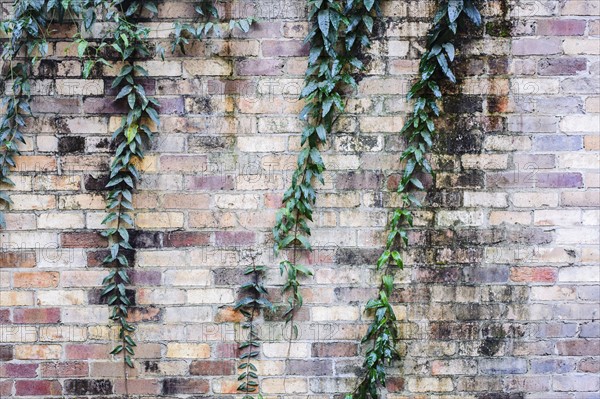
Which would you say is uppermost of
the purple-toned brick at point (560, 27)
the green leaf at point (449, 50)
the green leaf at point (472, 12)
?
the green leaf at point (472, 12)

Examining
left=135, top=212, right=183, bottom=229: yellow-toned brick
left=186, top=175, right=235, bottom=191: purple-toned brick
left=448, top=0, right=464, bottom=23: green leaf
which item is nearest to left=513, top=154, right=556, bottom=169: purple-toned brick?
left=448, top=0, right=464, bottom=23: green leaf

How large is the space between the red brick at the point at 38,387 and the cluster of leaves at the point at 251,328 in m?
0.82

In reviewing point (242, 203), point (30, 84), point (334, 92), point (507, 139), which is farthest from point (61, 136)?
point (507, 139)

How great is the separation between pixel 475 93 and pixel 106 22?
5.36 ft

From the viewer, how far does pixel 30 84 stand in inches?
83.0

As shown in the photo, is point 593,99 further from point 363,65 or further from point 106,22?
point 106,22

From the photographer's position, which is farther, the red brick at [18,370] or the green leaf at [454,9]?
the red brick at [18,370]

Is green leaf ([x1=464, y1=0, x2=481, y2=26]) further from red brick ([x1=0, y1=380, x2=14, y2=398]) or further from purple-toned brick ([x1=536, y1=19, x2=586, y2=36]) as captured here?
red brick ([x1=0, y1=380, x2=14, y2=398])

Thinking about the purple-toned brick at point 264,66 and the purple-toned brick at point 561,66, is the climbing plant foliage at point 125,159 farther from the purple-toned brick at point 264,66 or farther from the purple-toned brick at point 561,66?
the purple-toned brick at point 561,66

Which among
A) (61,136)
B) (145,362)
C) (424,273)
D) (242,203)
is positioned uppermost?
(61,136)

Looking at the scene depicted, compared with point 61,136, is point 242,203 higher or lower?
lower

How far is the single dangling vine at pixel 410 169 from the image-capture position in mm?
2055

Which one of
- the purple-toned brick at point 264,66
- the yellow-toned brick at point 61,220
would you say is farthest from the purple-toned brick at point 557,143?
the yellow-toned brick at point 61,220

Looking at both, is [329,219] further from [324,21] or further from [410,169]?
[324,21]
